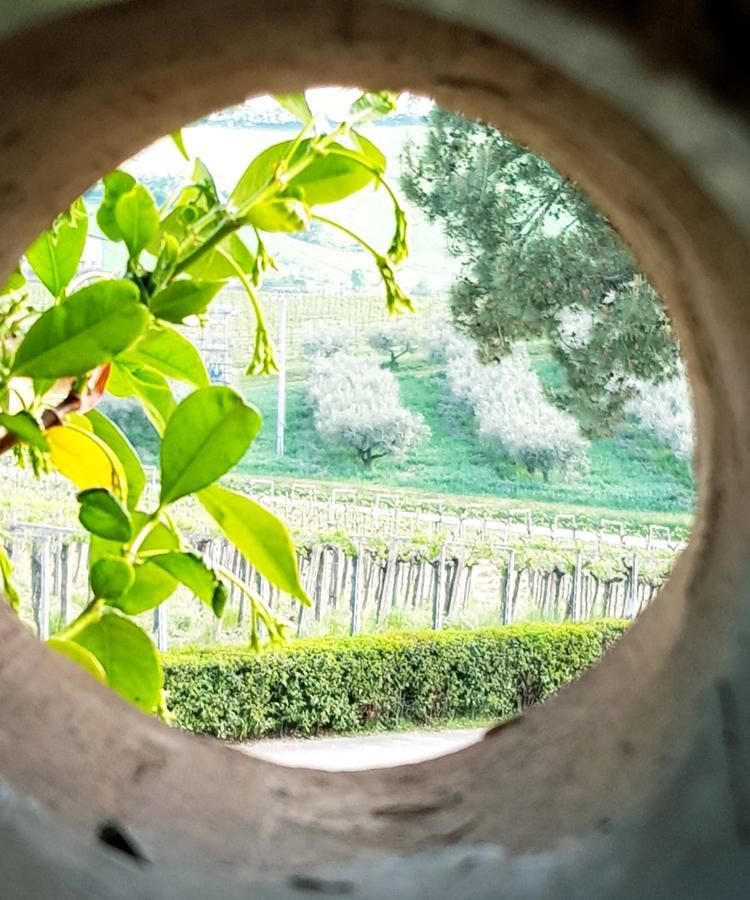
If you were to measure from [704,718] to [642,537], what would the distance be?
2.85m

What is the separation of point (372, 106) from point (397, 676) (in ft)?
7.87

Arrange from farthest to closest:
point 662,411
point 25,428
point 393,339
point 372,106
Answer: point 393,339
point 662,411
point 372,106
point 25,428

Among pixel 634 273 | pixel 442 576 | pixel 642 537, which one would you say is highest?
pixel 634 273

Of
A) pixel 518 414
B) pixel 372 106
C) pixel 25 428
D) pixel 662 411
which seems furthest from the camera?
pixel 518 414

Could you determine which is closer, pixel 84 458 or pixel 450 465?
pixel 84 458

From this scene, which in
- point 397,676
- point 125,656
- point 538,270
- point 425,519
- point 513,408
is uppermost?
point 538,270

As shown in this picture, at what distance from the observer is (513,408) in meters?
2.85

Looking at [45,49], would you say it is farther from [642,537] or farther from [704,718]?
[642,537]

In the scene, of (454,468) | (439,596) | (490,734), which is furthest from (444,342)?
(490,734)

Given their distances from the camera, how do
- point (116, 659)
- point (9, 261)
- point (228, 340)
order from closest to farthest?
point (9, 261), point (116, 659), point (228, 340)

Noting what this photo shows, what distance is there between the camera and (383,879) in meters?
0.22

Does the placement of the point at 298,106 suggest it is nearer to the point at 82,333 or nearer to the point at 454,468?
the point at 82,333

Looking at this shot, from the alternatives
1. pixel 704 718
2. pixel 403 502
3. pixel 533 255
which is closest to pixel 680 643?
pixel 704 718

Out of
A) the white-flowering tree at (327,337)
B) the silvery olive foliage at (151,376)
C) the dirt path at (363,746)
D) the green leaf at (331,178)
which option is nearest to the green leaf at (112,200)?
the silvery olive foliage at (151,376)
